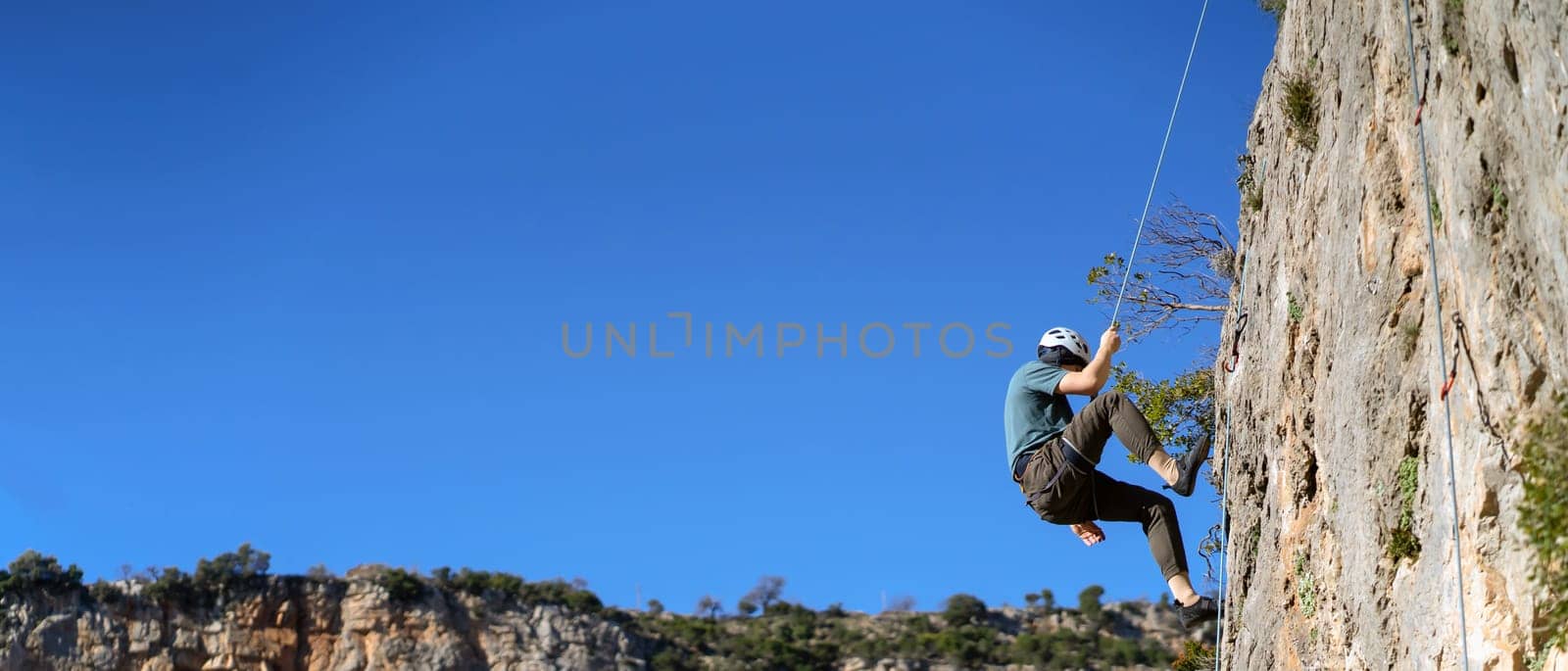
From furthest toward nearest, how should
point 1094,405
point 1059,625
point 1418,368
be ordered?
1. point 1059,625
2. point 1094,405
3. point 1418,368

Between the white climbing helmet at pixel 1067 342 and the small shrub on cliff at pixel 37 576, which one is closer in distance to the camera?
the white climbing helmet at pixel 1067 342

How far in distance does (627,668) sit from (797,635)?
7.37 meters

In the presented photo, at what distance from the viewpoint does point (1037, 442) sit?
10.1 m

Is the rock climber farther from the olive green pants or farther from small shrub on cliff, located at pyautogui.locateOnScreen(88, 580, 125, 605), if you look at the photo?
small shrub on cliff, located at pyautogui.locateOnScreen(88, 580, 125, 605)

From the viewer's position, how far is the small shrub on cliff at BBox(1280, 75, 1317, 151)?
957 cm

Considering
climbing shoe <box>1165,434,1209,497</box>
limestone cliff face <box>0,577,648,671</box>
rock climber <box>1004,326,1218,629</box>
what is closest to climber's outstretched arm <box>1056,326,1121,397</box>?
rock climber <box>1004,326,1218,629</box>

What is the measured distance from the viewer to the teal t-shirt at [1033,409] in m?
10.1

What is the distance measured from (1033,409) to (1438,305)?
137 inches

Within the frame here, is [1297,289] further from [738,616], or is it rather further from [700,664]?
[738,616]

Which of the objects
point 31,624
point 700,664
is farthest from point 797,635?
point 31,624

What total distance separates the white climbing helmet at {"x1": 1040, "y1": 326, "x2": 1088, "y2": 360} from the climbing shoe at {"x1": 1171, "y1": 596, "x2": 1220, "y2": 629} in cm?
176

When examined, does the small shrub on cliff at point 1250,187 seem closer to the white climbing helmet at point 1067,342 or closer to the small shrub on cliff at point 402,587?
the white climbing helmet at point 1067,342

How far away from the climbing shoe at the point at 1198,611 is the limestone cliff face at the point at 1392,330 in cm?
47

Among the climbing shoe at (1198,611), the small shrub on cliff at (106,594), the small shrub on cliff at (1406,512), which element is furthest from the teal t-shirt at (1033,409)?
the small shrub on cliff at (106,594)
